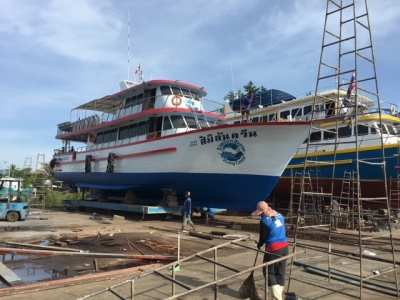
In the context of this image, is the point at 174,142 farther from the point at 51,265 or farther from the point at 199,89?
the point at 51,265

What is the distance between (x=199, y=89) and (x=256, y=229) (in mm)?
8603

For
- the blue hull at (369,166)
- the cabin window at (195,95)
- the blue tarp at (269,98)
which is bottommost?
the blue hull at (369,166)

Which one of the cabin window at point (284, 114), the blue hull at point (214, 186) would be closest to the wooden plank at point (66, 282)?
the blue hull at point (214, 186)

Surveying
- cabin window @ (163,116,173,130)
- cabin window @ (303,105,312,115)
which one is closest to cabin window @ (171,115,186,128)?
cabin window @ (163,116,173,130)

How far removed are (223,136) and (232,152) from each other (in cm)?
77

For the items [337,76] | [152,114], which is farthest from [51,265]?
[152,114]

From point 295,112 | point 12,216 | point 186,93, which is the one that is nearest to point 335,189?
point 295,112

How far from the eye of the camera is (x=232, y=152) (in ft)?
54.4

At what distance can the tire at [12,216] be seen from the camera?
1792 cm

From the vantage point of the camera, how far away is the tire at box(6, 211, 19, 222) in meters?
17.9

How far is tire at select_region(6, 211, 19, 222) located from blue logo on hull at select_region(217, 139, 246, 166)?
9435mm

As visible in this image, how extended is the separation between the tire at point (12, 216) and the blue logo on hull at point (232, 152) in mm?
9435

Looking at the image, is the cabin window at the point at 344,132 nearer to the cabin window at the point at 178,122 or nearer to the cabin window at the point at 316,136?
the cabin window at the point at 316,136

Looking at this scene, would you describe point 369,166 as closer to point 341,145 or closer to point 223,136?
point 341,145
